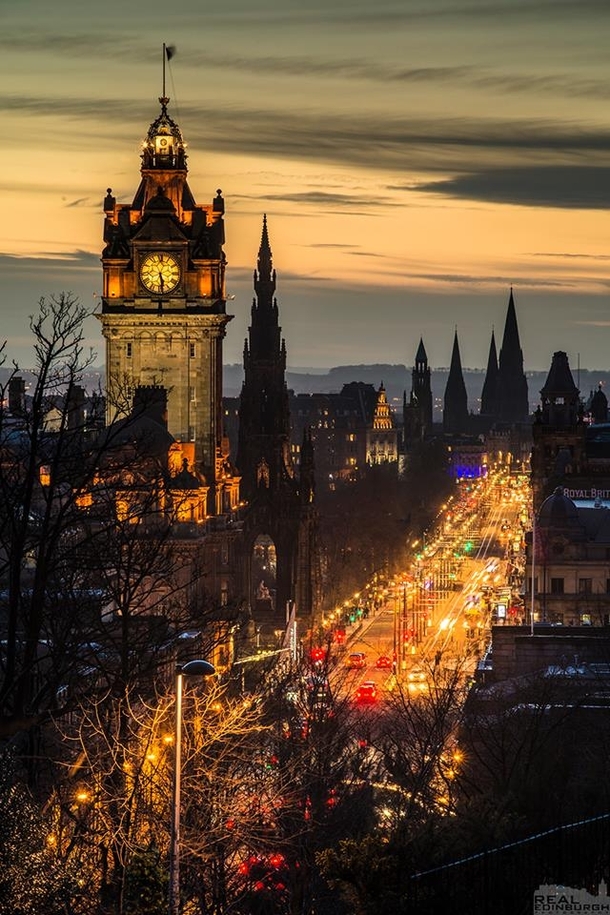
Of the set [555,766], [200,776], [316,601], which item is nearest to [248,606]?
[316,601]

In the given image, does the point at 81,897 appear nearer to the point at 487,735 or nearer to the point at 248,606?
the point at 487,735

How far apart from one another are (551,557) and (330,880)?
10709cm

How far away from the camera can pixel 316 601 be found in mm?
142125

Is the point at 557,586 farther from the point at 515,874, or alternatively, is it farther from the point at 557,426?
the point at 515,874

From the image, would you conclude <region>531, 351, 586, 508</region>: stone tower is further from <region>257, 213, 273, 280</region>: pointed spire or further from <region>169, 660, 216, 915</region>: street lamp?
<region>169, 660, 216, 915</region>: street lamp

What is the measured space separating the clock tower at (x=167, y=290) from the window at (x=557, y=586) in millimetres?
26954

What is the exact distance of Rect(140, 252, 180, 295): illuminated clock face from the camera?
128 meters

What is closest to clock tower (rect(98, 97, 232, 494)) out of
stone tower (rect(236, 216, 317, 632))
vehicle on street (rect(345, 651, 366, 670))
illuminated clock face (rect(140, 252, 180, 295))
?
illuminated clock face (rect(140, 252, 180, 295))


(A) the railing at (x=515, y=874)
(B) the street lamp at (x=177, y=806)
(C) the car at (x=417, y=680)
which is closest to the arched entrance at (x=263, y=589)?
(C) the car at (x=417, y=680)

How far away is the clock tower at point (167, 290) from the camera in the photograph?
12769cm

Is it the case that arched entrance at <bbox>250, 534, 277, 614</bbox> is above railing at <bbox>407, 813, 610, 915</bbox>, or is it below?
below

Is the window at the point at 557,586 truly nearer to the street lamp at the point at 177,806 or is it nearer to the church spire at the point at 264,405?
the church spire at the point at 264,405

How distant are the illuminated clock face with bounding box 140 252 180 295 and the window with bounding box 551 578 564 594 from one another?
108ft

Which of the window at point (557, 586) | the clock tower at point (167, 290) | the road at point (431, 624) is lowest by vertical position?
the road at point (431, 624)
